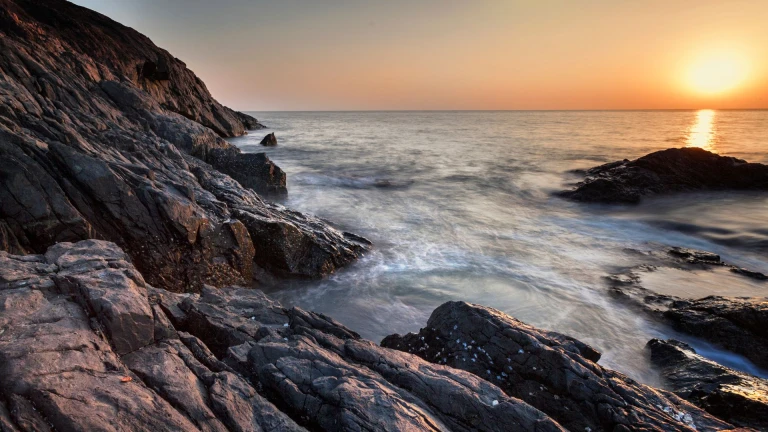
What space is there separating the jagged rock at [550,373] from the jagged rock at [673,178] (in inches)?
602

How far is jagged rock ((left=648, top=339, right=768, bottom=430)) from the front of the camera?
4.82m

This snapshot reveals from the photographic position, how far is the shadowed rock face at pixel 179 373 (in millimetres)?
2830

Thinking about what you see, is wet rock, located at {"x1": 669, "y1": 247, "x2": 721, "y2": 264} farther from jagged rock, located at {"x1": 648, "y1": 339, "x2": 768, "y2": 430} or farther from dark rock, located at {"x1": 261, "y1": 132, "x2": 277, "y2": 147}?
dark rock, located at {"x1": 261, "y1": 132, "x2": 277, "y2": 147}

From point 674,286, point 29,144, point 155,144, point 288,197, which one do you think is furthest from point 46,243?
point 674,286

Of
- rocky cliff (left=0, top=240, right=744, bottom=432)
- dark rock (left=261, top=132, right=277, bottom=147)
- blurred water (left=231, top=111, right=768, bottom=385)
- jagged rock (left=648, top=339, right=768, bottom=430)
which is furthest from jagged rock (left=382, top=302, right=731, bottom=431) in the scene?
dark rock (left=261, top=132, right=277, bottom=147)

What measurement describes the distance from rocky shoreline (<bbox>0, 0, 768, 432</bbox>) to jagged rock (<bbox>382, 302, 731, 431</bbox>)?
0.02m

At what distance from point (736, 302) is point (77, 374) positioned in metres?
10.4

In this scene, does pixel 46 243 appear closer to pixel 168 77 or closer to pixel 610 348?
pixel 610 348

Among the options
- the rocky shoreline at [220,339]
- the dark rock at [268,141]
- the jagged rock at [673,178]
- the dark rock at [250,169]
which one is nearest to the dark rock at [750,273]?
the rocky shoreline at [220,339]

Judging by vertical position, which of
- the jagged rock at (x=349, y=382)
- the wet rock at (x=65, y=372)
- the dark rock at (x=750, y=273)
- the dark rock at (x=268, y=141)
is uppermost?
the dark rock at (x=268, y=141)

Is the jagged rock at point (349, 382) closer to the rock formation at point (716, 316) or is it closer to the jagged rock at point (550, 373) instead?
the jagged rock at point (550, 373)

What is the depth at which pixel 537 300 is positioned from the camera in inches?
357

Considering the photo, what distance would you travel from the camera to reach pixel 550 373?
456 centimetres

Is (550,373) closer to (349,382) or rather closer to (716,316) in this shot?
(349,382)
